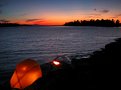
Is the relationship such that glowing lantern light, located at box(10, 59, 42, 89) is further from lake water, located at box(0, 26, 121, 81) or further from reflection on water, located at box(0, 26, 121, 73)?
reflection on water, located at box(0, 26, 121, 73)

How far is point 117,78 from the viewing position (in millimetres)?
10969

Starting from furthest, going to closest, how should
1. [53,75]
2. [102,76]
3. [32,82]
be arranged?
[53,75]
[102,76]
[32,82]

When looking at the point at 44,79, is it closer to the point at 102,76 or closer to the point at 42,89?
the point at 42,89

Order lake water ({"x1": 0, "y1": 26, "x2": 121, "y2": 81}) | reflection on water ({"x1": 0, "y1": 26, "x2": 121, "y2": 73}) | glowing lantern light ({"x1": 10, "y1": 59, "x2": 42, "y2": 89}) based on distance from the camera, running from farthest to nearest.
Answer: reflection on water ({"x1": 0, "y1": 26, "x2": 121, "y2": 73}) < lake water ({"x1": 0, "y1": 26, "x2": 121, "y2": 81}) < glowing lantern light ({"x1": 10, "y1": 59, "x2": 42, "y2": 89})

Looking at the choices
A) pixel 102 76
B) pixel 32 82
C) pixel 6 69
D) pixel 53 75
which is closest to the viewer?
pixel 32 82

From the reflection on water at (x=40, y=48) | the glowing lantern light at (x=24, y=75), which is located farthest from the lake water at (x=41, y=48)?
the glowing lantern light at (x=24, y=75)

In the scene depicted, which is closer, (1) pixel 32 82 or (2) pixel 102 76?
(1) pixel 32 82

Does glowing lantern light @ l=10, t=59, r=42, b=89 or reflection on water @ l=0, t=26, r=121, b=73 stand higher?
glowing lantern light @ l=10, t=59, r=42, b=89

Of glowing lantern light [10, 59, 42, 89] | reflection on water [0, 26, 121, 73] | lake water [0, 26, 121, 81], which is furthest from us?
reflection on water [0, 26, 121, 73]

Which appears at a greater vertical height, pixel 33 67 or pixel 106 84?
pixel 33 67

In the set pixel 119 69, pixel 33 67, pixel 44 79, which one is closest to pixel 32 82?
pixel 33 67

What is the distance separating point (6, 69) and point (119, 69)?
16772mm

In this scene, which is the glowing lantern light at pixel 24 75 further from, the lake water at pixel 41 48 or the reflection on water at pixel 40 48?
the reflection on water at pixel 40 48

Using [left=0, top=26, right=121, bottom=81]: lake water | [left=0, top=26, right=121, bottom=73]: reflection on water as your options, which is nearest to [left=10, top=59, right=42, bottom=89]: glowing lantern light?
[left=0, top=26, right=121, bottom=81]: lake water
